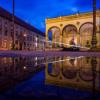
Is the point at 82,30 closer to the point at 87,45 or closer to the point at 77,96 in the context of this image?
the point at 87,45

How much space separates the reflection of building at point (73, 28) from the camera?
33156mm

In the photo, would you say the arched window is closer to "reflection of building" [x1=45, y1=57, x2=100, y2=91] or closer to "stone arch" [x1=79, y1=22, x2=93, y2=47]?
"stone arch" [x1=79, y1=22, x2=93, y2=47]

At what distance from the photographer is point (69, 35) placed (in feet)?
125

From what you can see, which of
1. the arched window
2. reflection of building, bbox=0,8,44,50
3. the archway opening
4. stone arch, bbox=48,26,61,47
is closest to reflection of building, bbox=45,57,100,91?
the arched window

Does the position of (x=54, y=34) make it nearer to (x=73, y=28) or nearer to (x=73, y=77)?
(x=73, y=28)

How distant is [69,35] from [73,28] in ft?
5.44

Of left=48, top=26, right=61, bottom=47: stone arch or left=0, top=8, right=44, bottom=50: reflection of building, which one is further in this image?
left=0, top=8, right=44, bottom=50: reflection of building

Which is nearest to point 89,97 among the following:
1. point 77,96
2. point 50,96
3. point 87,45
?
point 77,96

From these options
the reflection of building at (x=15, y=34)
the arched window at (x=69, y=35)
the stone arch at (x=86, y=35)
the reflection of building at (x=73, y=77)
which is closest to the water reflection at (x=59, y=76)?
the reflection of building at (x=73, y=77)

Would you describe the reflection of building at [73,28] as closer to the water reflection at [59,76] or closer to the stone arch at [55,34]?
the stone arch at [55,34]

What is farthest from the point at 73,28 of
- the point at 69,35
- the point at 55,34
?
the point at 55,34

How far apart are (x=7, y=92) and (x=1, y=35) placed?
128 ft

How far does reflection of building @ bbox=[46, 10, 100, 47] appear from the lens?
33156 millimetres

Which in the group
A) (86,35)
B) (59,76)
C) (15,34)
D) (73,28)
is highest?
(73,28)
